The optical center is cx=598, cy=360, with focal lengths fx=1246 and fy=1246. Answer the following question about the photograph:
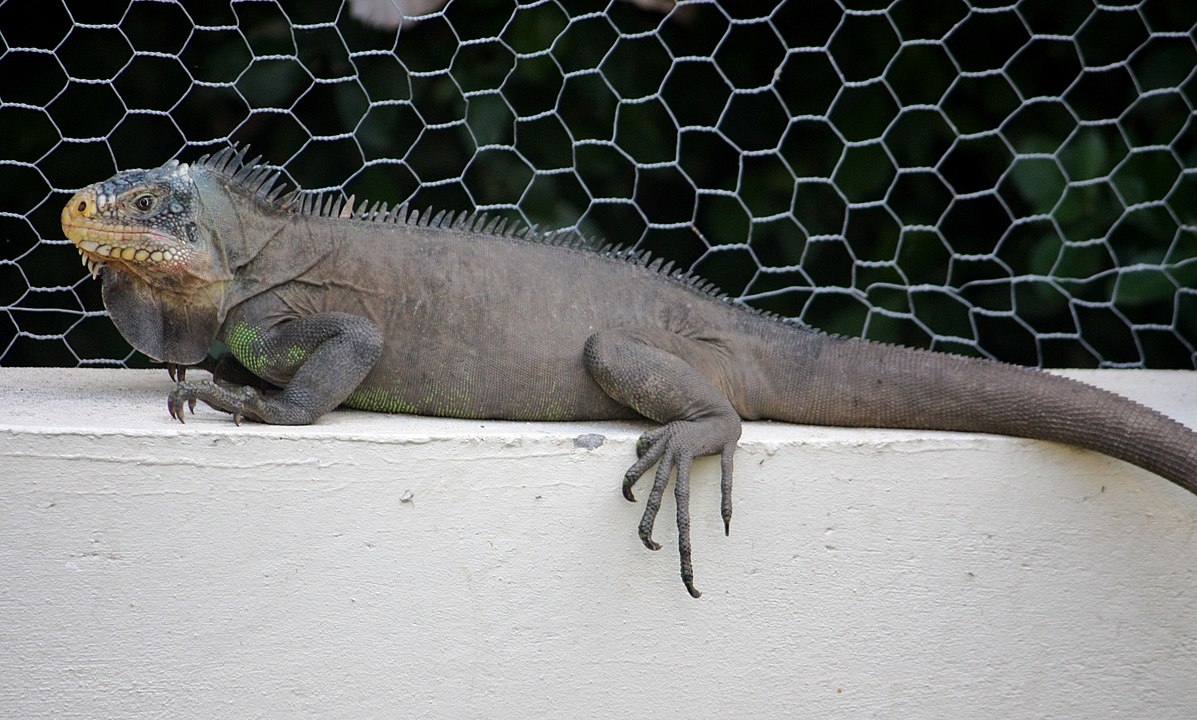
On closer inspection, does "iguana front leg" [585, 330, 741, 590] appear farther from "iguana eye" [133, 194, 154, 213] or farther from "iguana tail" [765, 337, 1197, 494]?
"iguana eye" [133, 194, 154, 213]

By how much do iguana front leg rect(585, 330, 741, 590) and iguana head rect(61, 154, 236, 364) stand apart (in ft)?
1.98

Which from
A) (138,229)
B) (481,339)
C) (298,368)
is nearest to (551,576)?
(481,339)

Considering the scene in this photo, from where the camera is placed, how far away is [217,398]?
6.00 feet

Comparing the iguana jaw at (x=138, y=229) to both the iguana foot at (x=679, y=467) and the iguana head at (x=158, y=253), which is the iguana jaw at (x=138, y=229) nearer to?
the iguana head at (x=158, y=253)

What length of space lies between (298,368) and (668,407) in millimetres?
577

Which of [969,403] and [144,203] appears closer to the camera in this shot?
[144,203]

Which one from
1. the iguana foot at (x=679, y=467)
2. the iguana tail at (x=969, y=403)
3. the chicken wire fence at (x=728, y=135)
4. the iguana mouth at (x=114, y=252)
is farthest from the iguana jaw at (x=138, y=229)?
the iguana tail at (x=969, y=403)

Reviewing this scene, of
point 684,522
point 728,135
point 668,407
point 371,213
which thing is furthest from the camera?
point 728,135

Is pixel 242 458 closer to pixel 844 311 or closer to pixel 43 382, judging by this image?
pixel 43 382

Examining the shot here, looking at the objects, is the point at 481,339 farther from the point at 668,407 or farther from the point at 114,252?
the point at 114,252

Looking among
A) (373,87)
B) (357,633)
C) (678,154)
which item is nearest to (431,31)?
(373,87)

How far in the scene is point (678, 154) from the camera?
2.66 m

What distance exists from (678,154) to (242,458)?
1.26 metres

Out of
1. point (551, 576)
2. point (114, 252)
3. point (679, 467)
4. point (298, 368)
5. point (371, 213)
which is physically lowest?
point (551, 576)
